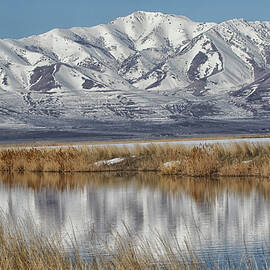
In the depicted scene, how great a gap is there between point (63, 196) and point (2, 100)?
128552mm

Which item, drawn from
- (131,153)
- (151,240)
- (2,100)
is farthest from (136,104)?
(151,240)

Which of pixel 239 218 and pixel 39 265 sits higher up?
pixel 39 265

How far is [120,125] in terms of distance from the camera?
12381 cm

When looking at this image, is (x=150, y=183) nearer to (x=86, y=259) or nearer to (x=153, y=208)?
(x=153, y=208)

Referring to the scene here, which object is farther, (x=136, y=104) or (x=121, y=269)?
(x=136, y=104)

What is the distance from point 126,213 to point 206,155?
10.1 metres

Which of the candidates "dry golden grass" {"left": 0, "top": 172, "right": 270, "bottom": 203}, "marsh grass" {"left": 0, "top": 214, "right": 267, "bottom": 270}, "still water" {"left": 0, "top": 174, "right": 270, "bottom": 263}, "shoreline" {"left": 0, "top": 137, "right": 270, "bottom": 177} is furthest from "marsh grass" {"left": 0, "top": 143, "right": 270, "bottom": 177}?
"marsh grass" {"left": 0, "top": 214, "right": 267, "bottom": 270}

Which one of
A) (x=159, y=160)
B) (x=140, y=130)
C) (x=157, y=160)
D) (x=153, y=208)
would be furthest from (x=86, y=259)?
(x=140, y=130)

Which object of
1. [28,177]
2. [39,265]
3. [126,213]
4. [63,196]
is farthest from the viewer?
[28,177]

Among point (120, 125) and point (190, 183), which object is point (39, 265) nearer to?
point (190, 183)

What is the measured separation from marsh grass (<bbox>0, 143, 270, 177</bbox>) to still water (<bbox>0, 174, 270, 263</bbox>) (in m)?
1.12

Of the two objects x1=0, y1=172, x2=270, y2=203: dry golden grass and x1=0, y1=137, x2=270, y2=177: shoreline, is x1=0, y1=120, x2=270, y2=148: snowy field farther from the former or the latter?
x1=0, y1=172, x2=270, y2=203: dry golden grass

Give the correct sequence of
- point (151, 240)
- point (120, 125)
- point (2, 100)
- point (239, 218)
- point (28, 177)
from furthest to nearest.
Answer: point (2, 100)
point (120, 125)
point (28, 177)
point (239, 218)
point (151, 240)

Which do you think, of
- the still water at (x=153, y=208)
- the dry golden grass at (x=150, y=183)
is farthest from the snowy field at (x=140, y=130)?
the still water at (x=153, y=208)
